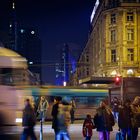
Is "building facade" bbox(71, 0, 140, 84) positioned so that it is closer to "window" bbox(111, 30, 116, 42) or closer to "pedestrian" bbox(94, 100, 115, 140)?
"window" bbox(111, 30, 116, 42)

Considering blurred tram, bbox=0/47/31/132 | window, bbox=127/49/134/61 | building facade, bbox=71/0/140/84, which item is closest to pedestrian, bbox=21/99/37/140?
blurred tram, bbox=0/47/31/132

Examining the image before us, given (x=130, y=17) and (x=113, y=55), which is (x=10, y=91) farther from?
(x=130, y=17)

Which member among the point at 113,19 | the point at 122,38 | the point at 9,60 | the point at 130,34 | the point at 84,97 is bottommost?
the point at 84,97

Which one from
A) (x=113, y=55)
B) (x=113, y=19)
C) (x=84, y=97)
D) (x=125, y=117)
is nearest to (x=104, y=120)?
(x=125, y=117)

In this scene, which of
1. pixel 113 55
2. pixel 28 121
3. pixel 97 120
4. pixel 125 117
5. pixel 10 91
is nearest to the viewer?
pixel 28 121

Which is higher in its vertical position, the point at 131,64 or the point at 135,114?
the point at 131,64

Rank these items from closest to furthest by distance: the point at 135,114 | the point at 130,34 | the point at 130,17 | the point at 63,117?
1. the point at 63,117
2. the point at 135,114
3. the point at 130,34
4. the point at 130,17

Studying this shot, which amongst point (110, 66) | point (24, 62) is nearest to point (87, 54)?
point (110, 66)

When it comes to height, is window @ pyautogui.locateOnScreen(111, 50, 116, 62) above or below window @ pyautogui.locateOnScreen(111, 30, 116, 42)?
below

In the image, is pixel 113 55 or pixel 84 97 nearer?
pixel 84 97

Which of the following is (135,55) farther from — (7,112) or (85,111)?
(7,112)

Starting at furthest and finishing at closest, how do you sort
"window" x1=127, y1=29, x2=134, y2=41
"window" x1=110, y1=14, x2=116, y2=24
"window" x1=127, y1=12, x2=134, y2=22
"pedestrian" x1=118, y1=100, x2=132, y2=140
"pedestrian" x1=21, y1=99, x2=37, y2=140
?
"window" x1=110, y1=14, x2=116, y2=24, "window" x1=127, y1=12, x2=134, y2=22, "window" x1=127, y1=29, x2=134, y2=41, "pedestrian" x1=118, y1=100, x2=132, y2=140, "pedestrian" x1=21, y1=99, x2=37, y2=140

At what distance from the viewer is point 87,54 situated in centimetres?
13738

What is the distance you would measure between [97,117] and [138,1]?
7219 centimetres
